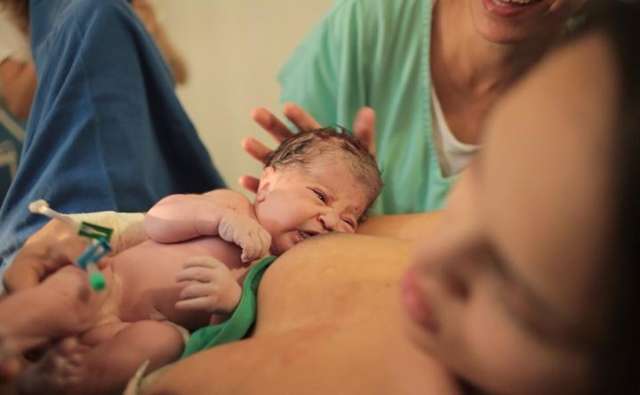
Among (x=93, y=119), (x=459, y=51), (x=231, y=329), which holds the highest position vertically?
(x=459, y=51)

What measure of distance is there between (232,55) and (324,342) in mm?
→ 1408

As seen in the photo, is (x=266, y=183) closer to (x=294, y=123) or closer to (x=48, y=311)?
(x=294, y=123)

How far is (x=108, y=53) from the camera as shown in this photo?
87 centimetres

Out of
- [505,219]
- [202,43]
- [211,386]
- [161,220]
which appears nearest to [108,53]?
[161,220]

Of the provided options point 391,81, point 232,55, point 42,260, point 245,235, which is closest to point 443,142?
point 391,81

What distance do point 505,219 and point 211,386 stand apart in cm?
27

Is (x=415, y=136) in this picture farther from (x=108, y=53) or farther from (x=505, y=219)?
(x=505, y=219)

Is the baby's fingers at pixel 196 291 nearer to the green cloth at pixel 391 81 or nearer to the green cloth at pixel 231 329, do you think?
the green cloth at pixel 231 329

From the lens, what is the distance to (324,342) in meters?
0.45

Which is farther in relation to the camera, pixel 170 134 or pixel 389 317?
pixel 170 134

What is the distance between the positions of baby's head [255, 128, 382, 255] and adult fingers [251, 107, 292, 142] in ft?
0.41

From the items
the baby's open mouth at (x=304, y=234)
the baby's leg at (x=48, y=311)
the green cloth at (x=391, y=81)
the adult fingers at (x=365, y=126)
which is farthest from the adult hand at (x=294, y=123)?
the baby's leg at (x=48, y=311)

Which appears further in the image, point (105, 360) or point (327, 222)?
point (327, 222)

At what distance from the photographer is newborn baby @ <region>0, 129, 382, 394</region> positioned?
414mm
